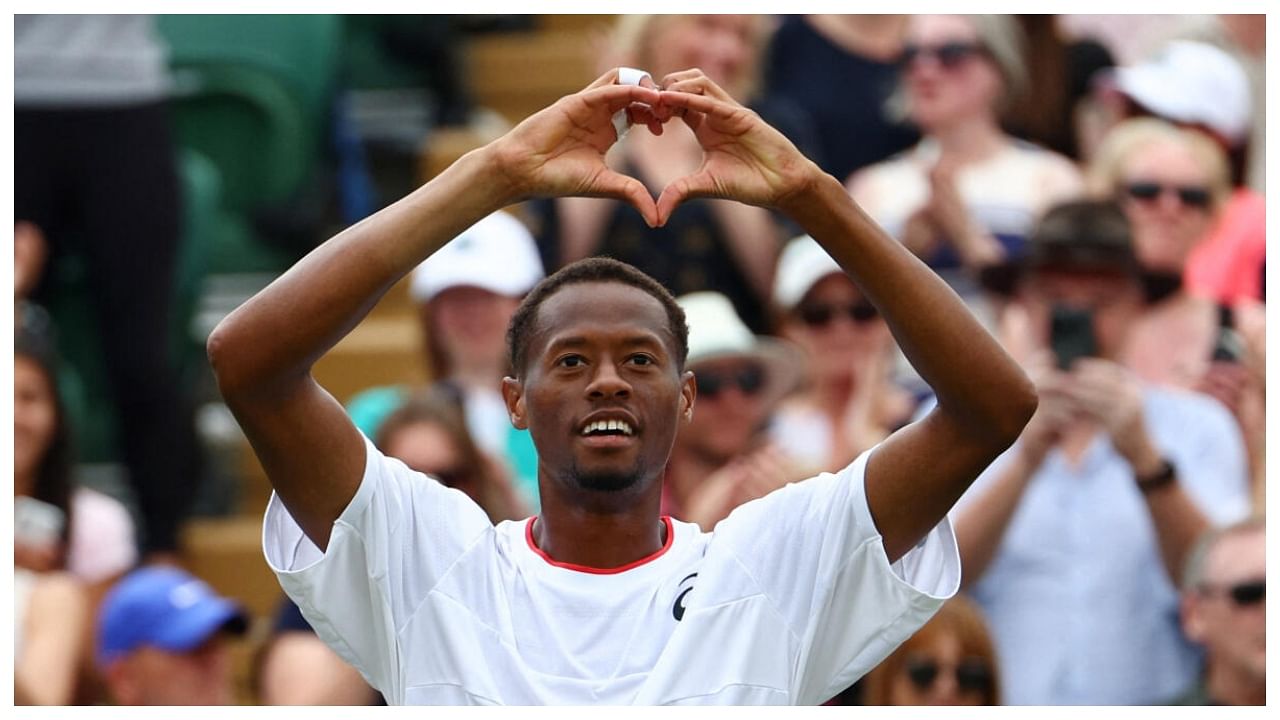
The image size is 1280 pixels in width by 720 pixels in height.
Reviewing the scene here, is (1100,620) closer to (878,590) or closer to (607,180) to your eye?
(878,590)

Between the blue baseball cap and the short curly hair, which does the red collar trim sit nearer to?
the short curly hair

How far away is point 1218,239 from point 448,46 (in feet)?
9.40

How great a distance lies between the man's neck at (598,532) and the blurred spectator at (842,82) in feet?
10.4

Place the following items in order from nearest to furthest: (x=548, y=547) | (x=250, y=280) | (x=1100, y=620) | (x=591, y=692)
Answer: (x=591, y=692) → (x=548, y=547) → (x=1100, y=620) → (x=250, y=280)

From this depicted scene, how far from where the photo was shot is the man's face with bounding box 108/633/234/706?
517 centimetres

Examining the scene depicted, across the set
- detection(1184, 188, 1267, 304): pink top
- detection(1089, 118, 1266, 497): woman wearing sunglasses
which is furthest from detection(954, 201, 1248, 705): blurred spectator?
detection(1184, 188, 1267, 304): pink top

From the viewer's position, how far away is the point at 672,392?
3146mm

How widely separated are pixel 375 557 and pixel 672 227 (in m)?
2.60

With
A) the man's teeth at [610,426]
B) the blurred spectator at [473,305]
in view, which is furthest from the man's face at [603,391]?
the blurred spectator at [473,305]

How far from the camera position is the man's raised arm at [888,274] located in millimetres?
3051

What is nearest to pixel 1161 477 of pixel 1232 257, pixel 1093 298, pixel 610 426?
pixel 1093 298

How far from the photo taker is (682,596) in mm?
3158

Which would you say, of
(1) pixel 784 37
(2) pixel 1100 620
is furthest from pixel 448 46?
(2) pixel 1100 620

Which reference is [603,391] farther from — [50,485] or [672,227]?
[50,485]
